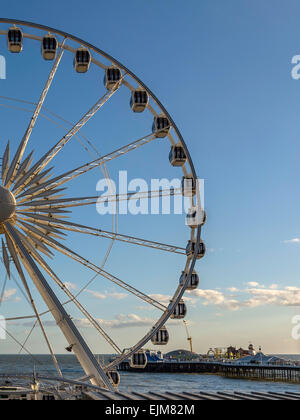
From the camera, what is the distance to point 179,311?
26781 mm

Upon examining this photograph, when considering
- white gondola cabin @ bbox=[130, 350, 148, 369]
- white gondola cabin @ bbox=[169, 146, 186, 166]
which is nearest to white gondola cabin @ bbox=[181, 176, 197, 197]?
white gondola cabin @ bbox=[169, 146, 186, 166]

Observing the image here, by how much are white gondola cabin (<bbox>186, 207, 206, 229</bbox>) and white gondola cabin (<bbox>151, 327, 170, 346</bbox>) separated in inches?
188

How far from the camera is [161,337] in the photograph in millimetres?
25906

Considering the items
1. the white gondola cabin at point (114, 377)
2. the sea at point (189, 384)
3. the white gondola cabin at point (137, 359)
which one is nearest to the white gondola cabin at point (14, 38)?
the white gondola cabin at point (137, 359)

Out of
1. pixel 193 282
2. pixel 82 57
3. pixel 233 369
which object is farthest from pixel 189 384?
pixel 82 57

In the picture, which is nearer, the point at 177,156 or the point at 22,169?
the point at 22,169

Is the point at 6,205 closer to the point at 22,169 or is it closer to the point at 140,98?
the point at 22,169

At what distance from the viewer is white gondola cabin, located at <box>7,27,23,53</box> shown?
2700cm

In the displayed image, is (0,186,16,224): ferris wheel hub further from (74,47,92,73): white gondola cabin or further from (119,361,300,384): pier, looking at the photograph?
(119,361,300,384): pier

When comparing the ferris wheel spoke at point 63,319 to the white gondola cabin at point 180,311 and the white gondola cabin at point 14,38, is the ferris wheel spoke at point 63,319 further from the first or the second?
the white gondola cabin at point 14,38

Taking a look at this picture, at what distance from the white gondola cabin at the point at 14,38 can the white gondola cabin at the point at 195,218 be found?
10.4 metres

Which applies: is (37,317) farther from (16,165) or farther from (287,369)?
(287,369)

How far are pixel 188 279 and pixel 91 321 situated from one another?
493cm

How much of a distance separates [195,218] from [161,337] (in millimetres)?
5403
